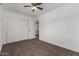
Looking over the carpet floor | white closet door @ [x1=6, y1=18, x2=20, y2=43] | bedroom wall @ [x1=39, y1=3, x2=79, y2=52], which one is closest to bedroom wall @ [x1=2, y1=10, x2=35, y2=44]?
white closet door @ [x1=6, y1=18, x2=20, y2=43]

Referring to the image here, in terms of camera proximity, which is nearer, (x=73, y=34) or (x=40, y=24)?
(x=73, y=34)

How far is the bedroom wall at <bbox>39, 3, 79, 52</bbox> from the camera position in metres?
2.71

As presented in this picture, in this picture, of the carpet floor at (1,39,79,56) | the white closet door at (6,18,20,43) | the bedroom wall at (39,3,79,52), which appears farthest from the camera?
the bedroom wall at (39,3,79,52)

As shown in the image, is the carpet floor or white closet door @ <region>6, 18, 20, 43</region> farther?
white closet door @ <region>6, 18, 20, 43</region>

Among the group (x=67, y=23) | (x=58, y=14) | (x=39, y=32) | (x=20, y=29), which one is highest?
(x=58, y=14)

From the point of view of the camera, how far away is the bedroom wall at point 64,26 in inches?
107

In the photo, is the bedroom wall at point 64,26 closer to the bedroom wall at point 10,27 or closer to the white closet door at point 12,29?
the bedroom wall at point 10,27

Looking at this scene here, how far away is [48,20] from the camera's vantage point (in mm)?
4176

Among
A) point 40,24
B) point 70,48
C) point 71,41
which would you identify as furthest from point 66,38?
point 40,24

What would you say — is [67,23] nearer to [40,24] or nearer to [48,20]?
[48,20]

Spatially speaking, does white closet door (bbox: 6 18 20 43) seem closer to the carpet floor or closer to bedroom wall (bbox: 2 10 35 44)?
bedroom wall (bbox: 2 10 35 44)

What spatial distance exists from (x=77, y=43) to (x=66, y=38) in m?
0.48

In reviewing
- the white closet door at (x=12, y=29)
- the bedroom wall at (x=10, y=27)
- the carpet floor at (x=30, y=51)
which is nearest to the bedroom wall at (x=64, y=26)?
the carpet floor at (x=30, y=51)

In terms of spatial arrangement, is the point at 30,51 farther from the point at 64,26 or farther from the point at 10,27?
the point at 64,26
